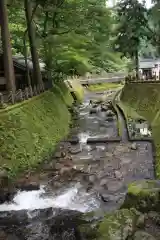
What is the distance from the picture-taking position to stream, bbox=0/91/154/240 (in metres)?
10.3

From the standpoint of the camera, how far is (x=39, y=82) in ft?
85.8

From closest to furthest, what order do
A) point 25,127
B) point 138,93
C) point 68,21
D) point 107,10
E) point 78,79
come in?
1. point 25,127
2. point 107,10
3. point 68,21
4. point 138,93
5. point 78,79

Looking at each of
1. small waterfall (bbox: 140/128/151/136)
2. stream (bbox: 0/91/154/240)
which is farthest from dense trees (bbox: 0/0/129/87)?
stream (bbox: 0/91/154/240)

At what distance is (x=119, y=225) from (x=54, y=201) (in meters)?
4.00

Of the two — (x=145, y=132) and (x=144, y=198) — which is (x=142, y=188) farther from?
(x=145, y=132)

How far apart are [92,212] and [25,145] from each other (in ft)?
20.0

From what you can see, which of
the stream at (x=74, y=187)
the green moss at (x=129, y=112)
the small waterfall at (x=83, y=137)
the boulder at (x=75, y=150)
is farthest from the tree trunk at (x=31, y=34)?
the boulder at (x=75, y=150)

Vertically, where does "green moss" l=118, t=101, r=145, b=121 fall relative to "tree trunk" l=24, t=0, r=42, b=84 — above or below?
below

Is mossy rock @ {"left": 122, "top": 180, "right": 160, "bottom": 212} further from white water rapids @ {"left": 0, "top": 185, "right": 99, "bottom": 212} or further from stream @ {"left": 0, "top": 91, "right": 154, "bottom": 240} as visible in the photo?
white water rapids @ {"left": 0, "top": 185, "right": 99, "bottom": 212}

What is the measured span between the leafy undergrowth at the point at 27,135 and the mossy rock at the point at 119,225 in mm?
5876

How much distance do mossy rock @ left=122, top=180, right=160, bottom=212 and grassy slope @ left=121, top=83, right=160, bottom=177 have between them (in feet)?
31.5

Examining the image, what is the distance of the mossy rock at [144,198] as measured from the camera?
9680 mm

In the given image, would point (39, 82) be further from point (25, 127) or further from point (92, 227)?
point (92, 227)

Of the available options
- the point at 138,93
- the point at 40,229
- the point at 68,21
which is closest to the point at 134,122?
the point at 138,93
